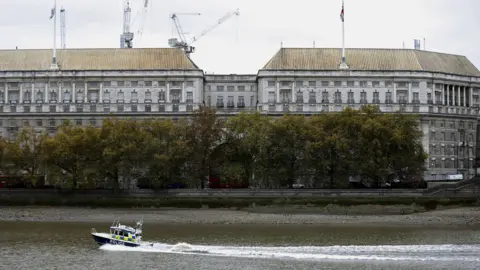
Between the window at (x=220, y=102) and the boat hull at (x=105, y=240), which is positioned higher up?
the window at (x=220, y=102)

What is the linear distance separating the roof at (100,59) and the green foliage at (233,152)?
Result: 1128 inches

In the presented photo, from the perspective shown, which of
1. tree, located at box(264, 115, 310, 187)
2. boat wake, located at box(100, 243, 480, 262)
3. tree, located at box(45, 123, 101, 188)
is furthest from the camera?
tree, located at box(264, 115, 310, 187)

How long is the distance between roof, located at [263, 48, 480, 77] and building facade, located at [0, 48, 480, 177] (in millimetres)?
173

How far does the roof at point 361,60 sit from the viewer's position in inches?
6196

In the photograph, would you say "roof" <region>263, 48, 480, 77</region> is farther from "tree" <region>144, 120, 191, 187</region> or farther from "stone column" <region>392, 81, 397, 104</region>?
"tree" <region>144, 120, 191, 187</region>

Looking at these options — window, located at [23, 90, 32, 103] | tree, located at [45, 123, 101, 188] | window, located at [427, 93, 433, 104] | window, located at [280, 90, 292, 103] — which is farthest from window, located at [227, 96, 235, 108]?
tree, located at [45, 123, 101, 188]

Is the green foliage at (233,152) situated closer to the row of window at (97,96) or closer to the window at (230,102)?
the row of window at (97,96)

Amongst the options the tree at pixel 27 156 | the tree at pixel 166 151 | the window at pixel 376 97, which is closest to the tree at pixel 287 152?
the tree at pixel 166 151

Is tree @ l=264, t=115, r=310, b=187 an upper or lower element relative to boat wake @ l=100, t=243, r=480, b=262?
upper

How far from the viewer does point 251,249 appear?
259ft

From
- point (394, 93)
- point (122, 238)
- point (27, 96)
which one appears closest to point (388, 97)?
point (394, 93)

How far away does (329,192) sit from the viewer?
12175cm

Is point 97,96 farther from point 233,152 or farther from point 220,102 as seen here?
point 233,152

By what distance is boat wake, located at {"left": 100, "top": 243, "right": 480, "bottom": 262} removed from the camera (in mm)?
74812
